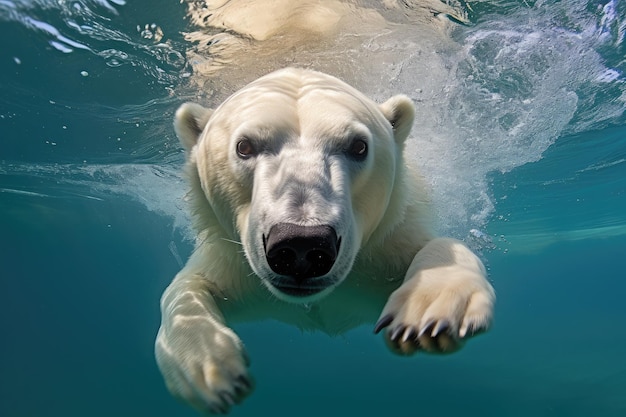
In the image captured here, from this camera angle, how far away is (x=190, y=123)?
147 inches

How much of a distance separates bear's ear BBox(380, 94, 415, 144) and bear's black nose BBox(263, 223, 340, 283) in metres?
1.65

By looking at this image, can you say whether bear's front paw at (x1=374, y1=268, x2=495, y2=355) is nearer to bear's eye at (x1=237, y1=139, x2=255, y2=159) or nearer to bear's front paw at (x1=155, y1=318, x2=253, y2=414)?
bear's front paw at (x1=155, y1=318, x2=253, y2=414)

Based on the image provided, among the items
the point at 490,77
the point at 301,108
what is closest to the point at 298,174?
the point at 301,108

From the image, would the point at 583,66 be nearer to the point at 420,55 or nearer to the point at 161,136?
the point at 420,55

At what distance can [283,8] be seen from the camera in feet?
18.5

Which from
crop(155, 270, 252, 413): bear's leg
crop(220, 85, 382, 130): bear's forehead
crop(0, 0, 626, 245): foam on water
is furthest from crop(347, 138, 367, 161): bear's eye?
crop(0, 0, 626, 245): foam on water

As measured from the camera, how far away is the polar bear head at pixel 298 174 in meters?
2.29

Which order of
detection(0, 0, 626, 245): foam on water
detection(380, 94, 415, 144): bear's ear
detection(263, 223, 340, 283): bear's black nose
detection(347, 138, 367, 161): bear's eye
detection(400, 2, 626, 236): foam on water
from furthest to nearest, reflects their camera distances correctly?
detection(400, 2, 626, 236): foam on water < detection(0, 0, 626, 245): foam on water < detection(380, 94, 415, 144): bear's ear < detection(347, 138, 367, 161): bear's eye < detection(263, 223, 340, 283): bear's black nose

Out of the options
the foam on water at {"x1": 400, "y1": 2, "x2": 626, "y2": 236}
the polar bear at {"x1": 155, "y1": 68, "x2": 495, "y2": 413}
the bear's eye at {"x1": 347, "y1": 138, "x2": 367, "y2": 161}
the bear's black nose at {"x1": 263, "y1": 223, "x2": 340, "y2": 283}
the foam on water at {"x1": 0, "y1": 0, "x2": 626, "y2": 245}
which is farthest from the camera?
the foam on water at {"x1": 400, "y1": 2, "x2": 626, "y2": 236}

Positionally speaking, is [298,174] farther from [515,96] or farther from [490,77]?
[515,96]

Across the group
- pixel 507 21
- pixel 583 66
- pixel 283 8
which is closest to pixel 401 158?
pixel 283 8

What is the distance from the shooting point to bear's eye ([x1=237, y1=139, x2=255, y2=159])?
2932 mm

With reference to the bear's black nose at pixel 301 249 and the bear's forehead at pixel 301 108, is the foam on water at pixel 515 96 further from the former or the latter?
the bear's black nose at pixel 301 249

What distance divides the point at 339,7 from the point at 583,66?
5097mm
